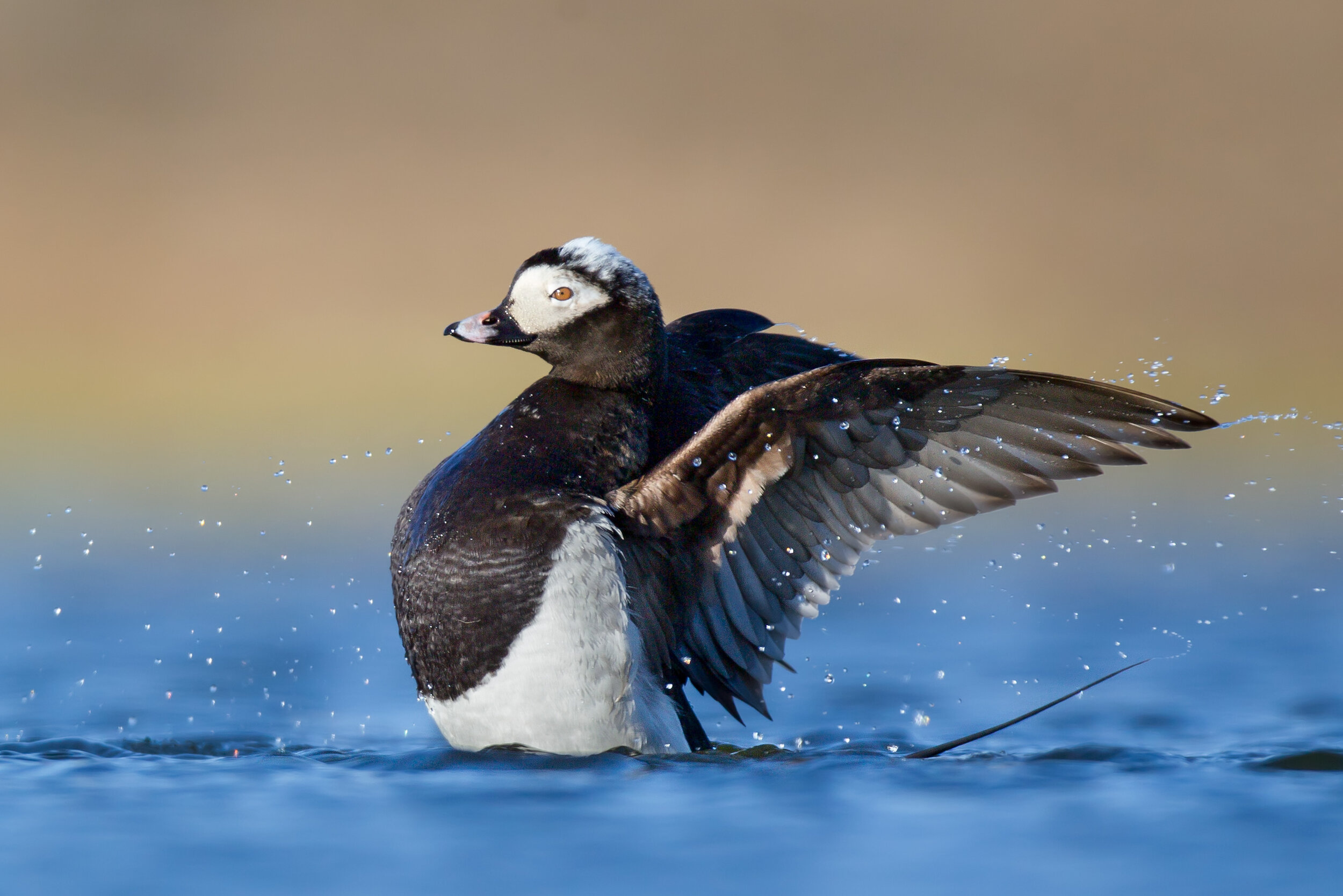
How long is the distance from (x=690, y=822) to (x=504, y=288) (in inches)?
386

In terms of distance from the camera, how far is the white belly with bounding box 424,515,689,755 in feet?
13.5

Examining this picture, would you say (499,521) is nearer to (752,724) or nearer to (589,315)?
(589,315)

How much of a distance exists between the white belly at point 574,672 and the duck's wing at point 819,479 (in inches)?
4.6

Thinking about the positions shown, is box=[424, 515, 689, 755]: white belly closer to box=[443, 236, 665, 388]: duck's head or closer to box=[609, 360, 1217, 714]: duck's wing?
box=[609, 360, 1217, 714]: duck's wing

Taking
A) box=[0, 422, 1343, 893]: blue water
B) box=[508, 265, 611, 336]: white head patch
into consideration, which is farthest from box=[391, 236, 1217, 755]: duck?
box=[0, 422, 1343, 893]: blue water

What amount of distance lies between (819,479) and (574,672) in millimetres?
825

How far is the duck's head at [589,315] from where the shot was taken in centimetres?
446

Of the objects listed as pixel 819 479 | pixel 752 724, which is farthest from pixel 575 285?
pixel 752 724

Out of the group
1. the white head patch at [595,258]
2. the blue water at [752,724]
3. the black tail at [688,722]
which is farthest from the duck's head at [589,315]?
the blue water at [752,724]

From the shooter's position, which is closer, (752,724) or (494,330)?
(494,330)

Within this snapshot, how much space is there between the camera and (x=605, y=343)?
4500 mm

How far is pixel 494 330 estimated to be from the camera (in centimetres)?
457

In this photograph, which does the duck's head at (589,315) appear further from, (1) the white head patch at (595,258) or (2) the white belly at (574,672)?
(2) the white belly at (574,672)

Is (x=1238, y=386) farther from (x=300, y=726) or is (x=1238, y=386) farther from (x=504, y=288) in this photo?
(x=300, y=726)
